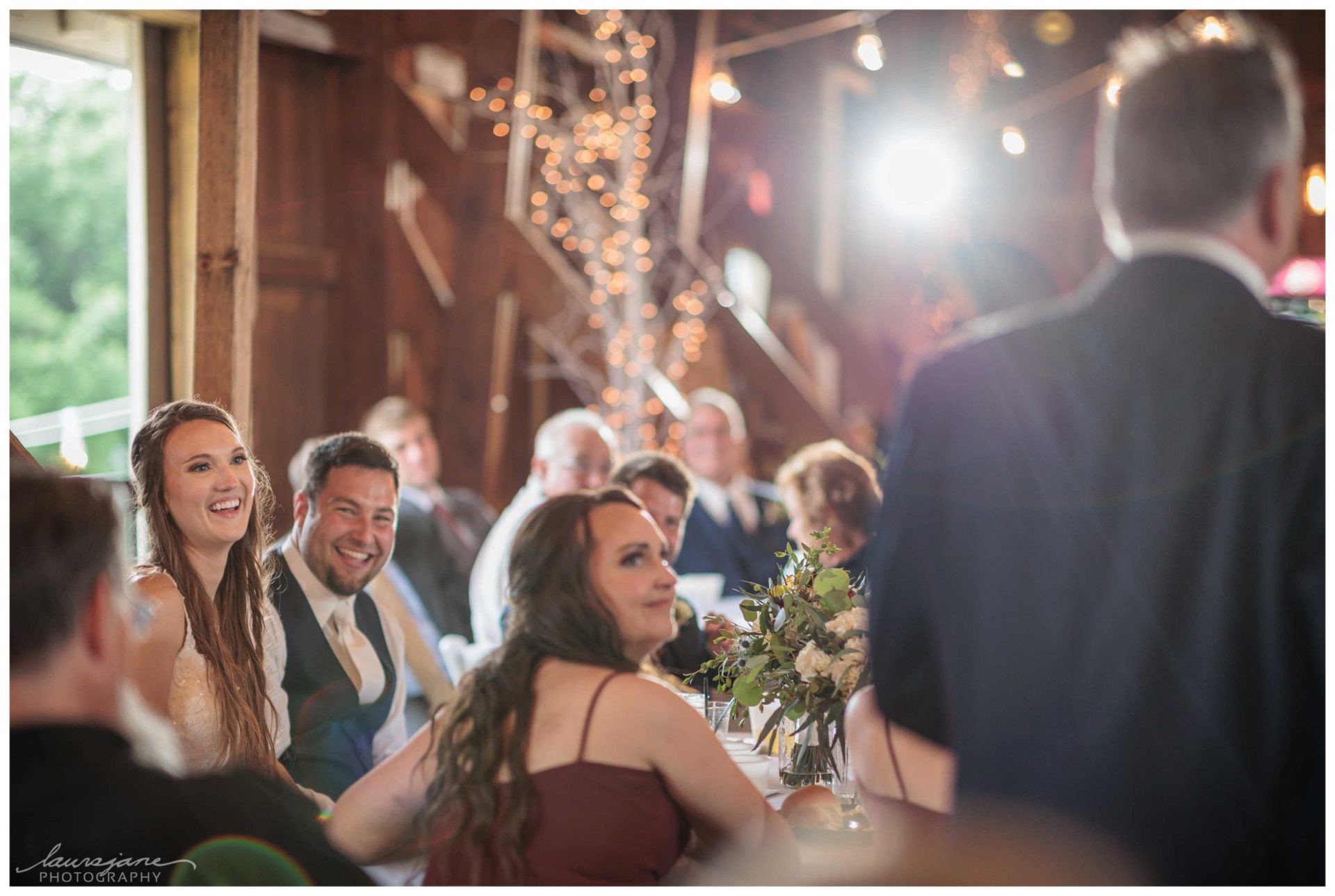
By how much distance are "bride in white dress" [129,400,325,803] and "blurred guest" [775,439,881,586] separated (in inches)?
64.9

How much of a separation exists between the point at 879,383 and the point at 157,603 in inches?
263

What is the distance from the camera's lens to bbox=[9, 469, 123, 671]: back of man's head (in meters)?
1.44

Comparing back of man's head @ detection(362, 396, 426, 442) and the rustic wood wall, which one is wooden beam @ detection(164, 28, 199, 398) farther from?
the rustic wood wall

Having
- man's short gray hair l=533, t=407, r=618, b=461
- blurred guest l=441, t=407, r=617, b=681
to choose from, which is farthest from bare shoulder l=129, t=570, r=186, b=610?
man's short gray hair l=533, t=407, r=618, b=461

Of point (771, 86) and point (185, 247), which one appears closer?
point (185, 247)

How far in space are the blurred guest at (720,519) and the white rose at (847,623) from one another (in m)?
2.26

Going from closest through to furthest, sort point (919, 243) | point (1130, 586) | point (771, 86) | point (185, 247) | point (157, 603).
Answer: point (1130, 586), point (157, 603), point (185, 247), point (771, 86), point (919, 243)

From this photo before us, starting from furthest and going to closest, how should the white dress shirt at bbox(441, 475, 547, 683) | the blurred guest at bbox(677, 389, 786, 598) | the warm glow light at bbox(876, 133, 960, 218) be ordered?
the warm glow light at bbox(876, 133, 960, 218) < the blurred guest at bbox(677, 389, 786, 598) < the white dress shirt at bbox(441, 475, 547, 683)

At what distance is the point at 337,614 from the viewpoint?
2.45 m

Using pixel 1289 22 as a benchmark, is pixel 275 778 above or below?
below

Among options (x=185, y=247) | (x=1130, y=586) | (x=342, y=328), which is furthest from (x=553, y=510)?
(x=342, y=328)

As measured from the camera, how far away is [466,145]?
551 centimetres

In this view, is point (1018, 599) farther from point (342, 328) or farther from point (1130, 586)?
point (342, 328)

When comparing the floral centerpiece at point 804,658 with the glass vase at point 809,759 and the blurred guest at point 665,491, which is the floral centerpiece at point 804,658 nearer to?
the glass vase at point 809,759
